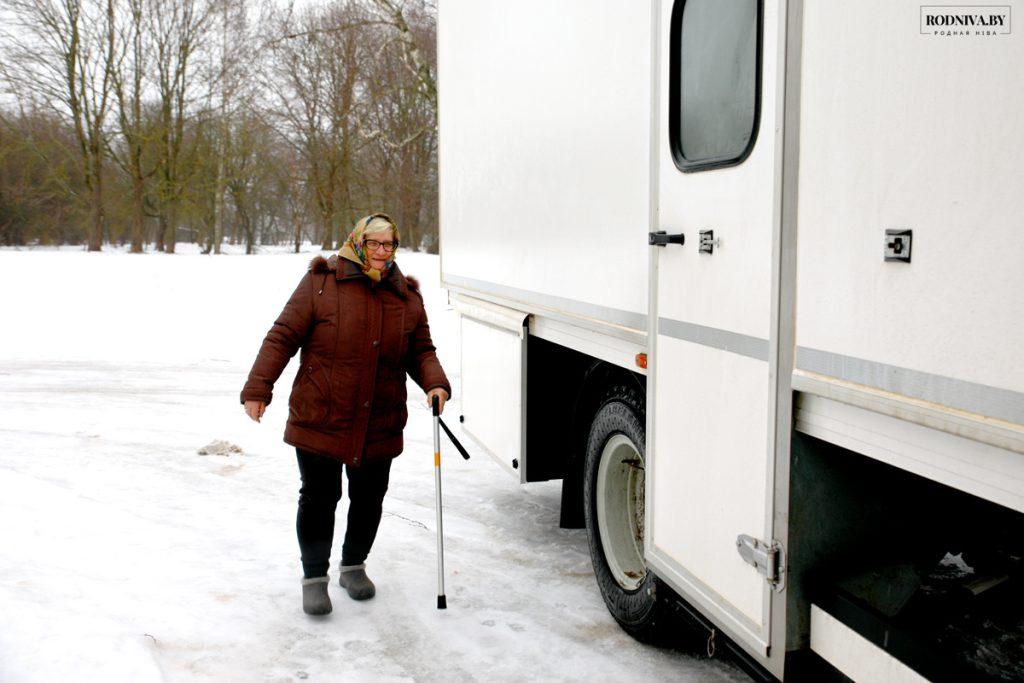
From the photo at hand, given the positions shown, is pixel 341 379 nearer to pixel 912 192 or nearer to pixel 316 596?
pixel 316 596

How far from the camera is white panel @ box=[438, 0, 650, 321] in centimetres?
384

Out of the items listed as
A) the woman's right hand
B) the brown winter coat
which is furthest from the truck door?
the woman's right hand

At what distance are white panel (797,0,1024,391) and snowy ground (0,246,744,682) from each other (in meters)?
2.23

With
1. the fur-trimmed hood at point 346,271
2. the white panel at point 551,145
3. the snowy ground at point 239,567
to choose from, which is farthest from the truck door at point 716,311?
the fur-trimmed hood at point 346,271

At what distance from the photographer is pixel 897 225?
2.22m

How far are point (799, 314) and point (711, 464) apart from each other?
725mm

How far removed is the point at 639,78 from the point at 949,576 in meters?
2.05

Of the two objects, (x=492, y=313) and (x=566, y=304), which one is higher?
(x=566, y=304)

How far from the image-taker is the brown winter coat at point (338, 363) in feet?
15.0

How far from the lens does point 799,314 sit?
2631 mm
